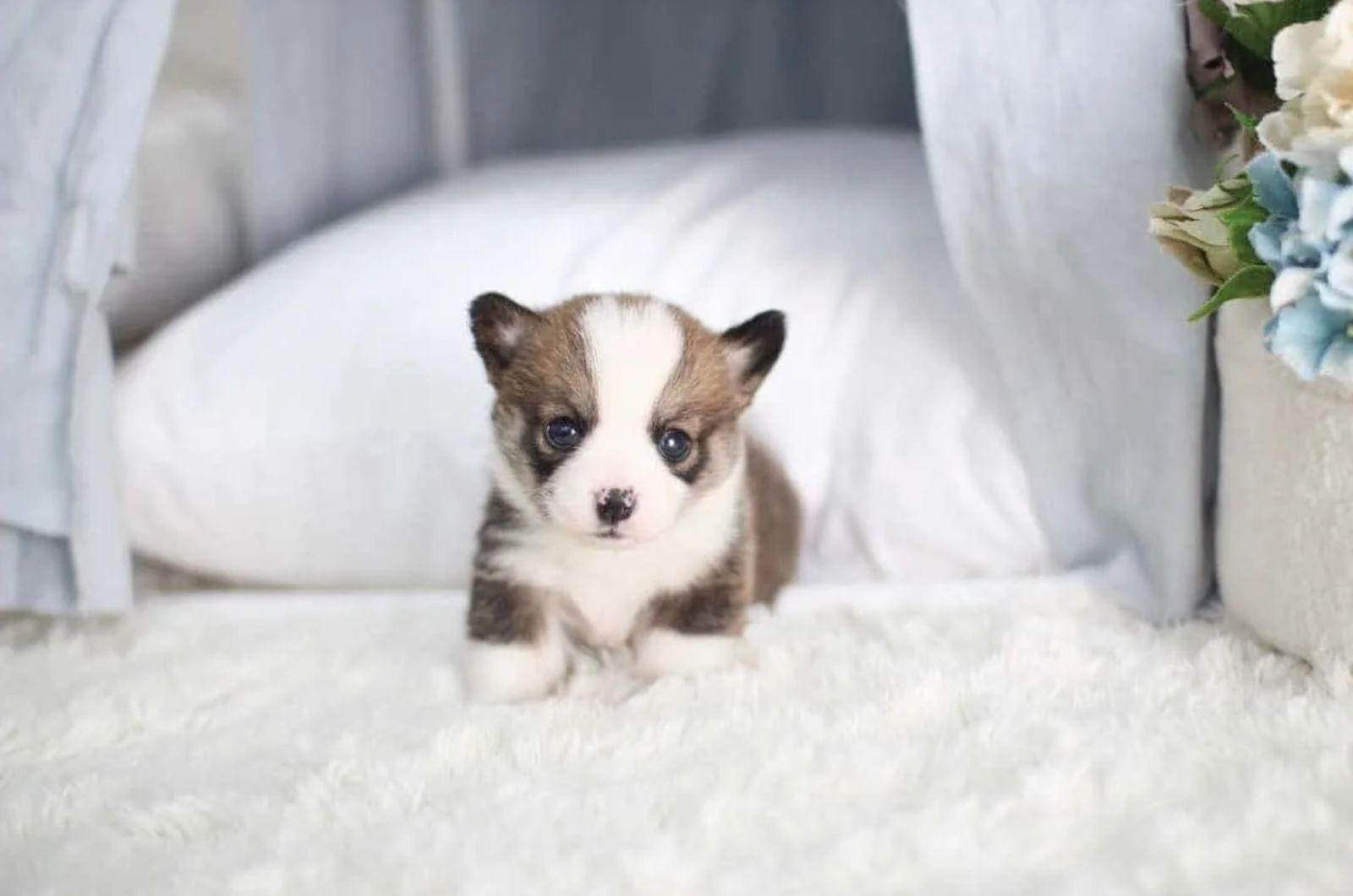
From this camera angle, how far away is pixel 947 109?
4.53 ft

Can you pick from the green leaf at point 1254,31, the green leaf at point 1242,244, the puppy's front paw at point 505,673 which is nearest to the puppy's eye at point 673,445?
the puppy's front paw at point 505,673

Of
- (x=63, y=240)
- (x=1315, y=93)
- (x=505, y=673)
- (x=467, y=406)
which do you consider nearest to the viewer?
(x=1315, y=93)

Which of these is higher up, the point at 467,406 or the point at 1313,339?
the point at 1313,339

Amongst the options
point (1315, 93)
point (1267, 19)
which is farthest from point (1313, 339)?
point (1267, 19)

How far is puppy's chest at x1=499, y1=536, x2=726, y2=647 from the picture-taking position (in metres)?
1.31

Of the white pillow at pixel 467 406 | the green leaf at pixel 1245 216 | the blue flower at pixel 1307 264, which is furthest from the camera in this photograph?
the white pillow at pixel 467 406

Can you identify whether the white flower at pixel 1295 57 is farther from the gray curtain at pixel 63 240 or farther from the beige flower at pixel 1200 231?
the gray curtain at pixel 63 240

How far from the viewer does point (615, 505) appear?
1.16 meters

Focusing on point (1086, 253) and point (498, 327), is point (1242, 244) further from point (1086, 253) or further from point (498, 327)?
point (498, 327)

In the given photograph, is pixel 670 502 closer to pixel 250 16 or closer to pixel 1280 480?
pixel 1280 480

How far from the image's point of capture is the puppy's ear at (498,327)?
124 centimetres

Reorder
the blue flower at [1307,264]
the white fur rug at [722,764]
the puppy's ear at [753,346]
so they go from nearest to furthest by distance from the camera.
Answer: the white fur rug at [722,764] → the blue flower at [1307,264] → the puppy's ear at [753,346]

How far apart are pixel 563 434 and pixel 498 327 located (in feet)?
0.40

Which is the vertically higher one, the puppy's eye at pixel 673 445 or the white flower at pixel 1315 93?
the white flower at pixel 1315 93
